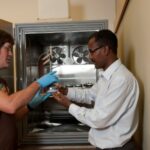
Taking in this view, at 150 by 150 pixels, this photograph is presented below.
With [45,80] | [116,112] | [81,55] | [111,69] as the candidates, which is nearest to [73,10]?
[81,55]

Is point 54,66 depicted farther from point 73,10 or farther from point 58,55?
point 73,10

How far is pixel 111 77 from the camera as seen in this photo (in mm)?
1412

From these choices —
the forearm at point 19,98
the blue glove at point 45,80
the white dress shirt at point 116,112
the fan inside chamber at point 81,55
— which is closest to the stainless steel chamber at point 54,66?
the fan inside chamber at point 81,55

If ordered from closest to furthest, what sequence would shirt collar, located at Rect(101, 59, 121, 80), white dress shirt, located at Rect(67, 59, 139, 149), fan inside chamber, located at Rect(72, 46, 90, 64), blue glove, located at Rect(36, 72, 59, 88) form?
white dress shirt, located at Rect(67, 59, 139, 149) < shirt collar, located at Rect(101, 59, 121, 80) < blue glove, located at Rect(36, 72, 59, 88) < fan inside chamber, located at Rect(72, 46, 90, 64)

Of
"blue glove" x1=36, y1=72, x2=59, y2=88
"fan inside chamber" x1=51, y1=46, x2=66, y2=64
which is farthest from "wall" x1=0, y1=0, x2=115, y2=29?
"blue glove" x1=36, y1=72, x2=59, y2=88

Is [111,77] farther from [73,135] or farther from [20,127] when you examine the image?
[20,127]

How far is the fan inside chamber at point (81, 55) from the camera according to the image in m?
2.38

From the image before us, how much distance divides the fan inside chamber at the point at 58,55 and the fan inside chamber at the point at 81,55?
3.7 inches

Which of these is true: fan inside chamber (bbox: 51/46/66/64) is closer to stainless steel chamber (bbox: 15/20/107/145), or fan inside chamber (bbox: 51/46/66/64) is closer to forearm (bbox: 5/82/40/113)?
stainless steel chamber (bbox: 15/20/107/145)

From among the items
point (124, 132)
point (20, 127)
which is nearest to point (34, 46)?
point (20, 127)

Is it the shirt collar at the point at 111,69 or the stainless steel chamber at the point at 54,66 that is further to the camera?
the stainless steel chamber at the point at 54,66

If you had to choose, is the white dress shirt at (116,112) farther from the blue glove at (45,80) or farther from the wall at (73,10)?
the wall at (73,10)

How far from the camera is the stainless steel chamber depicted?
80.5 inches

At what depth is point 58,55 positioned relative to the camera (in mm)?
2393
